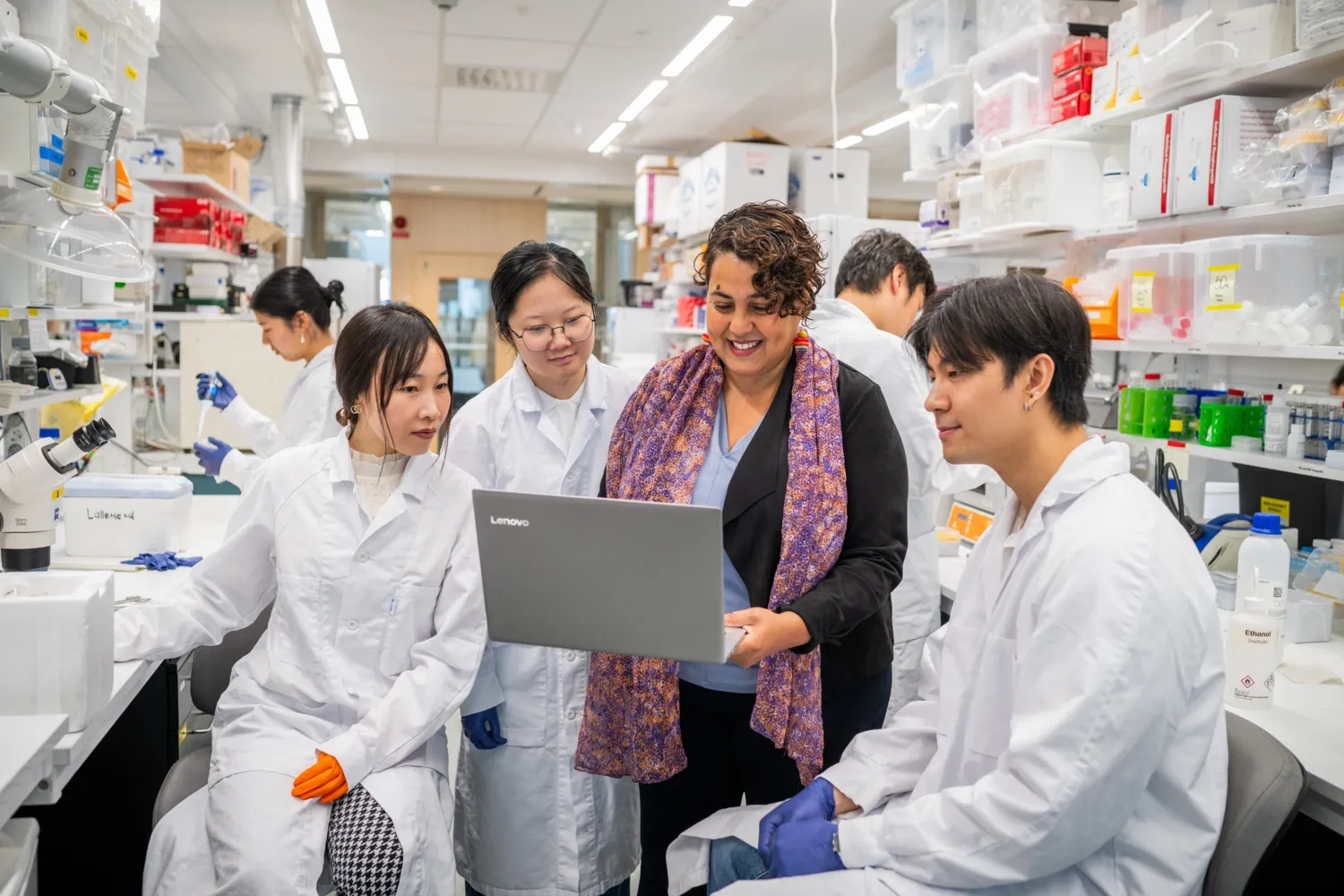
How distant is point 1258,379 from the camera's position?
2930 millimetres

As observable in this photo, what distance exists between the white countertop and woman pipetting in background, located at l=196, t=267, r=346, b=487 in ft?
7.43

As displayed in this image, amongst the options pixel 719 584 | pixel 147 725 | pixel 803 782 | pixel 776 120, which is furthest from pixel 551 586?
pixel 776 120

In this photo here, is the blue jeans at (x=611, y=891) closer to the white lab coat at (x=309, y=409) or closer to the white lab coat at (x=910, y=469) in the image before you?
the white lab coat at (x=910, y=469)

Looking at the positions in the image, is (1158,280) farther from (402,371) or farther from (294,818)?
(294,818)

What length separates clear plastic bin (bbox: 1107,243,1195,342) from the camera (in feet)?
8.39

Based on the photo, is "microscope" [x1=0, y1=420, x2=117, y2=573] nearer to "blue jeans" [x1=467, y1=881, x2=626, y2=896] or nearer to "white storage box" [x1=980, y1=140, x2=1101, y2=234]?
"blue jeans" [x1=467, y1=881, x2=626, y2=896]

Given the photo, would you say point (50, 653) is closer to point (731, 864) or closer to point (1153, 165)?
point (731, 864)

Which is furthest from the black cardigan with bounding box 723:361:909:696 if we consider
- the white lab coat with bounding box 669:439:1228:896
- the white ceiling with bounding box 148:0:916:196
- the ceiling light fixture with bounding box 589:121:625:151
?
the ceiling light fixture with bounding box 589:121:625:151

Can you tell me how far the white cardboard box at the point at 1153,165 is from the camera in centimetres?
247

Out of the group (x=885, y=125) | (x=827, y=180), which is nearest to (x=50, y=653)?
(x=827, y=180)

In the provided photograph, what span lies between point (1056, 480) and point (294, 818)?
1166mm

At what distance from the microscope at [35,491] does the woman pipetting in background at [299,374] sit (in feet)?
3.13

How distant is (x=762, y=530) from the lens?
5.12 feet

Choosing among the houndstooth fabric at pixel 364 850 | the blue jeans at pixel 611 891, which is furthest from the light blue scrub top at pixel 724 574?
the blue jeans at pixel 611 891
